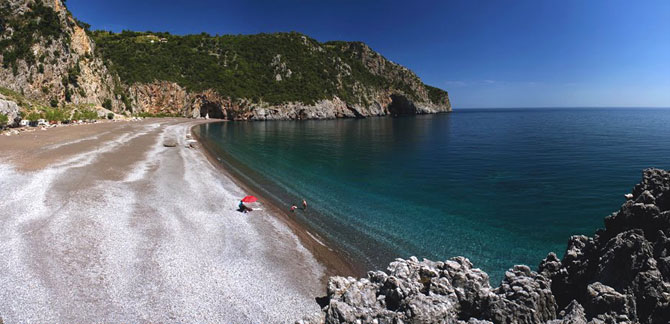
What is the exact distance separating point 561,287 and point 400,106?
168 metres

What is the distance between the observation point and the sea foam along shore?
9656 millimetres

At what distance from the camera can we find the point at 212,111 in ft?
376

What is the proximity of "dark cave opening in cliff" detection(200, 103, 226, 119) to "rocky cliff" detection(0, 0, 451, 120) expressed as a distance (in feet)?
1.27

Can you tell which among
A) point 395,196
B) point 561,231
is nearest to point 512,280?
point 561,231

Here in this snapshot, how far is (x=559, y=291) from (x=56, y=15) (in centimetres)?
9093

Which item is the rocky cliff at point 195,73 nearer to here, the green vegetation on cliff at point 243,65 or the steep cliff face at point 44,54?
the steep cliff face at point 44,54

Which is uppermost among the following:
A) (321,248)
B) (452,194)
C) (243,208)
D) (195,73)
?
(195,73)

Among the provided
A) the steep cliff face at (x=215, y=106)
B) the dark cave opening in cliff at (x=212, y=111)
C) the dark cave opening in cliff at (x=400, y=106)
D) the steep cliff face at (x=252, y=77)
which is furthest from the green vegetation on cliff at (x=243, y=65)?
the dark cave opening in cliff at (x=400, y=106)

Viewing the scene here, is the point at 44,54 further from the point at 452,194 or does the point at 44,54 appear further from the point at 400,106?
the point at 400,106

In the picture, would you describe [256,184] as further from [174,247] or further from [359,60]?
[359,60]

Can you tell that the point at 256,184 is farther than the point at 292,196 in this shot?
Yes

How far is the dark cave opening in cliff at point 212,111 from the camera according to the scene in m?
112

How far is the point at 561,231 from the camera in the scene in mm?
17297

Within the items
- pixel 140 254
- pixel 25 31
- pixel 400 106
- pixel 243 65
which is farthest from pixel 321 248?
pixel 400 106
